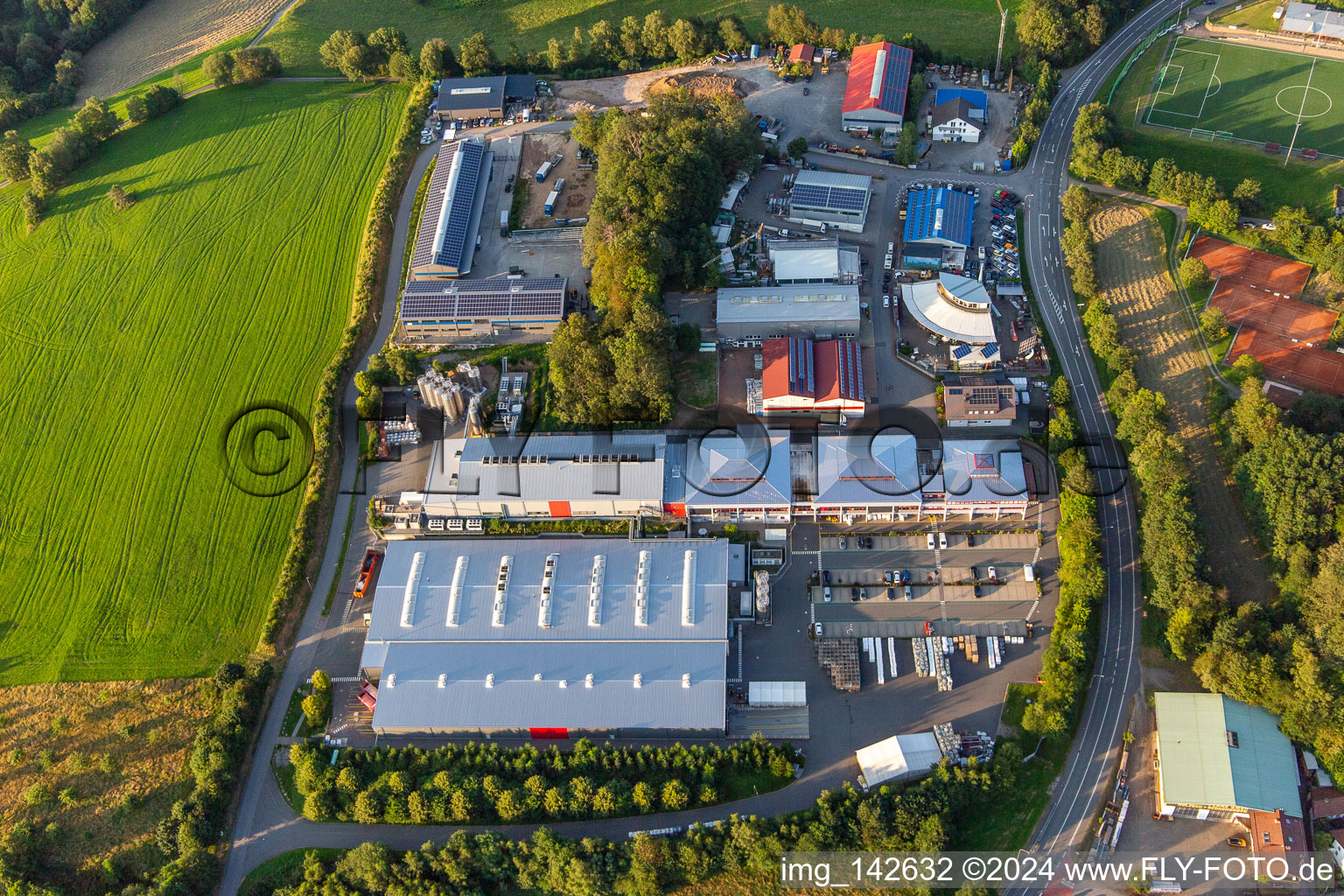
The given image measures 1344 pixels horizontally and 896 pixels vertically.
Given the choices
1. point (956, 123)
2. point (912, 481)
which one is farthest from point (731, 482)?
point (956, 123)

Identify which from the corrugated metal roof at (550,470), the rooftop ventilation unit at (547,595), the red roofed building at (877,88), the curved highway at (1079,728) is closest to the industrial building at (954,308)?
the curved highway at (1079,728)

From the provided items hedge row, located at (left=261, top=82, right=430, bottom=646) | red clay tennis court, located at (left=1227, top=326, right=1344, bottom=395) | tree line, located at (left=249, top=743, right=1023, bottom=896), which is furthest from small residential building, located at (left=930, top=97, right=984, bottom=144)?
tree line, located at (left=249, top=743, right=1023, bottom=896)

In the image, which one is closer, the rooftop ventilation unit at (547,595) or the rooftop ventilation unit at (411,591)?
the rooftop ventilation unit at (547,595)

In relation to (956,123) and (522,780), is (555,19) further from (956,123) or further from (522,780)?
(522,780)

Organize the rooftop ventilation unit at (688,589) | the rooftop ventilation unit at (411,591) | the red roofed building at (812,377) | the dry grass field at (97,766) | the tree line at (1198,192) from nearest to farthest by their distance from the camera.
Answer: the dry grass field at (97,766) < the rooftop ventilation unit at (688,589) < the rooftop ventilation unit at (411,591) < the red roofed building at (812,377) < the tree line at (1198,192)

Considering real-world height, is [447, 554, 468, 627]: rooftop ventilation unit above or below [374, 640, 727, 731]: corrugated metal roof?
above

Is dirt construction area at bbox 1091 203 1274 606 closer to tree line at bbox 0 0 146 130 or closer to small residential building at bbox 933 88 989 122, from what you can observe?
small residential building at bbox 933 88 989 122

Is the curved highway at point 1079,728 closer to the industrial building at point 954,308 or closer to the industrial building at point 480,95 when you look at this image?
the industrial building at point 954,308
